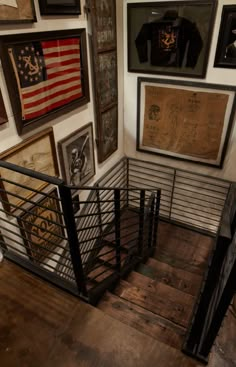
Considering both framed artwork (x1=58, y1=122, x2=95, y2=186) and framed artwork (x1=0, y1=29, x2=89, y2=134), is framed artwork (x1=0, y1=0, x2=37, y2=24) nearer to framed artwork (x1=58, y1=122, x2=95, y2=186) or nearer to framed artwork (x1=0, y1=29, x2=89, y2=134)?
framed artwork (x1=0, y1=29, x2=89, y2=134)

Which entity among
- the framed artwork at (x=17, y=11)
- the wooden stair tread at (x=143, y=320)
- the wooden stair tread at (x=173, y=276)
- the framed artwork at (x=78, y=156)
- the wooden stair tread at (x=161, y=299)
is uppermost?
the framed artwork at (x=17, y=11)

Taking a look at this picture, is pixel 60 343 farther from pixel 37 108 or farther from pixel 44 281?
pixel 37 108

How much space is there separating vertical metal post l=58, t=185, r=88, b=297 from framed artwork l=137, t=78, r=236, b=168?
2063 mm

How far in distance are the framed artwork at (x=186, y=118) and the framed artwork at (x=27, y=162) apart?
1407 mm

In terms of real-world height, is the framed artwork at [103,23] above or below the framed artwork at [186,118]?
above

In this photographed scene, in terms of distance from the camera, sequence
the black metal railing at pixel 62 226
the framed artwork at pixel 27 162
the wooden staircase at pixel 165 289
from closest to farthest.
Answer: the black metal railing at pixel 62 226 → the framed artwork at pixel 27 162 → the wooden staircase at pixel 165 289

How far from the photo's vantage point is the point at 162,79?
9.27 feet

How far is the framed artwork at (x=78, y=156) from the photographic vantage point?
7.64 feet

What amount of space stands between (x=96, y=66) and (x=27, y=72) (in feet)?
2.82

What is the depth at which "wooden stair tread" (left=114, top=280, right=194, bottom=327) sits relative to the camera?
2.23 meters

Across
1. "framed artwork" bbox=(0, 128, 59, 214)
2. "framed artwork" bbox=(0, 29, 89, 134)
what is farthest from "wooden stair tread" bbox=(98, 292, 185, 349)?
"framed artwork" bbox=(0, 29, 89, 134)

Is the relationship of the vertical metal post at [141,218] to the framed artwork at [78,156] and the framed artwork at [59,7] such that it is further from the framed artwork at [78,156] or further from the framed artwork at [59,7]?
the framed artwork at [59,7]

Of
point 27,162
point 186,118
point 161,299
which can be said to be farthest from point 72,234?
point 186,118

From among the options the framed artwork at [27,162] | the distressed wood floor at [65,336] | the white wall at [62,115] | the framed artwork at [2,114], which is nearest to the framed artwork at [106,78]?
the white wall at [62,115]
